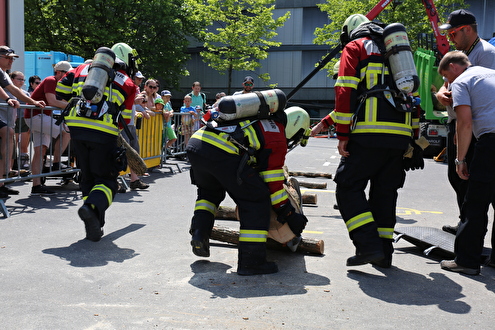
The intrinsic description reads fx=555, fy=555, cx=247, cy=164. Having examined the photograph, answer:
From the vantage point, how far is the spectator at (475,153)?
14.9ft

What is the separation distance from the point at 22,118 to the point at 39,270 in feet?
13.6

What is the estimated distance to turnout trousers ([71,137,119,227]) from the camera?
18.1 feet

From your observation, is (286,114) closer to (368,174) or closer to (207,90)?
(368,174)

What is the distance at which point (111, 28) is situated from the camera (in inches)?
1152

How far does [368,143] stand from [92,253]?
8.58ft

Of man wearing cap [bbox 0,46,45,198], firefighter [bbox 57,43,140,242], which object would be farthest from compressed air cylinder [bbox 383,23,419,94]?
man wearing cap [bbox 0,46,45,198]

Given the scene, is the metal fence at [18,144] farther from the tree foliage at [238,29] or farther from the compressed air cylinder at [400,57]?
the tree foliage at [238,29]

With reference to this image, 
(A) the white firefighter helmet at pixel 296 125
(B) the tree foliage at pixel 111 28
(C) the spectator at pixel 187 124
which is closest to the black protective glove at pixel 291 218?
(A) the white firefighter helmet at pixel 296 125

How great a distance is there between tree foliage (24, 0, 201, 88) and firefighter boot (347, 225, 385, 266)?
25.8 meters

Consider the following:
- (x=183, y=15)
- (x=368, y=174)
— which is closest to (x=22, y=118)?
(x=368, y=174)

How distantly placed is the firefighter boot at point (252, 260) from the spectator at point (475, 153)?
165cm

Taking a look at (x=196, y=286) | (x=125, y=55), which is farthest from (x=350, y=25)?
(x=196, y=286)

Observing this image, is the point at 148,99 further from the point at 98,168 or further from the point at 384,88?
the point at 384,88

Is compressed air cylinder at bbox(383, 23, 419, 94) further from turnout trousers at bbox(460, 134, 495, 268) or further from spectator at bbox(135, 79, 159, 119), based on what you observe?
spectator at bbox(135, 79, 159, 119)
